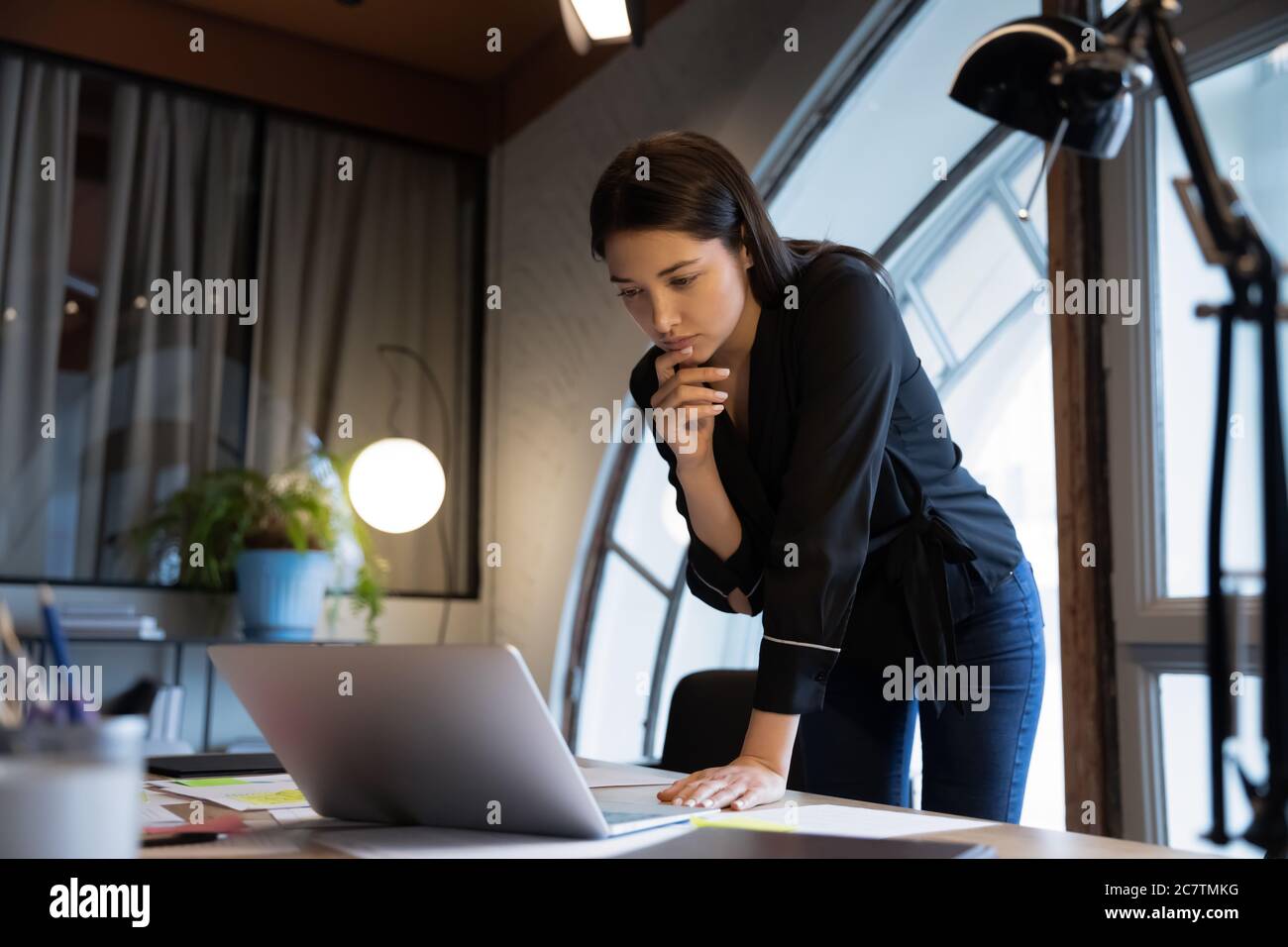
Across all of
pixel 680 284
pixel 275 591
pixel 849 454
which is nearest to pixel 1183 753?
pixel 849 454

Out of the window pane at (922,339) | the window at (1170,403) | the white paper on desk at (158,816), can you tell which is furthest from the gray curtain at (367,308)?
the white paper on desk at (158,816)

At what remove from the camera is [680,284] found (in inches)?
56.3

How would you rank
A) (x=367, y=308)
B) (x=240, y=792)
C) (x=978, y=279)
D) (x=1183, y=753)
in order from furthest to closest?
(x=367, y=308) < (x=978, y=279) < (x=1183, y=753) < (x=240, y=792)

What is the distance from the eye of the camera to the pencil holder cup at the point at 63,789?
48 centimetres

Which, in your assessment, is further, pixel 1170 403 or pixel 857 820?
pixel 1170 403

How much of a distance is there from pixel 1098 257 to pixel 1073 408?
30 centimetres

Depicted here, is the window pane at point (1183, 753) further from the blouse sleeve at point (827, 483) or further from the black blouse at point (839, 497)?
the blouse sleeve at point (827, 483)

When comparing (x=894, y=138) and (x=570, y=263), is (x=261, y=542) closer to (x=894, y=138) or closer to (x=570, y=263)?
(x=570, y=263)

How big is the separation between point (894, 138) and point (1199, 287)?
1.23 metres

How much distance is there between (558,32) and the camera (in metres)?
4.34

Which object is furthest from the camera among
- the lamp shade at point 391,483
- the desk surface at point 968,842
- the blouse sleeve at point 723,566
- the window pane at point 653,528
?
the lamp shade at point 391,483

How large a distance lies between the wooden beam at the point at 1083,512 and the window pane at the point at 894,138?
549 millimetres
